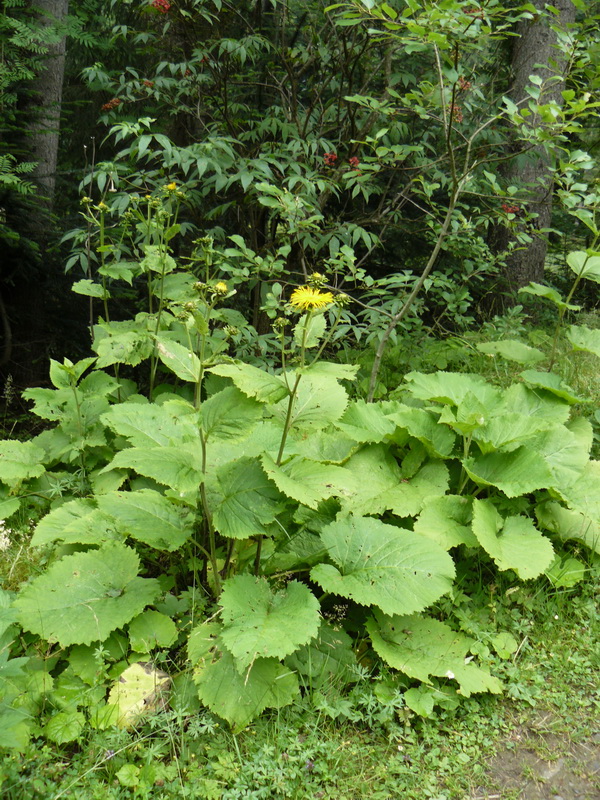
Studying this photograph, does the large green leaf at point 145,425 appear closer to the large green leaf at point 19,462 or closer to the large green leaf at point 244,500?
the large green leaf at point 244,500

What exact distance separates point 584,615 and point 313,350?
Answer: 2.42 metres

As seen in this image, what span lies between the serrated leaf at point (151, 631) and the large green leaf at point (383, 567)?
55 centimetres

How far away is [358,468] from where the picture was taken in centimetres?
268

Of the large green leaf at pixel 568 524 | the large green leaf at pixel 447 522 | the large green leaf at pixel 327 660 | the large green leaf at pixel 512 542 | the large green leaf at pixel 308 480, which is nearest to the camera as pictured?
the large green leaf at pixel 308 480

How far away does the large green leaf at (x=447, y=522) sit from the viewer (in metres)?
2.33

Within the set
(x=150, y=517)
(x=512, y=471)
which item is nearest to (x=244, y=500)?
(x=150, y=517)

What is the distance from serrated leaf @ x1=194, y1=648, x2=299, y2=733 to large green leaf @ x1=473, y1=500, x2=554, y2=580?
885 mm

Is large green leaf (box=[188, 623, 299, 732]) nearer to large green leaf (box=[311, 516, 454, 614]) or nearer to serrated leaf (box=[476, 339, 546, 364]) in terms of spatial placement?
large green leaf (box=[311, 516, 454, 614])

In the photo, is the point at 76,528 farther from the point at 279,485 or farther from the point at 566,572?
the point at 566,572

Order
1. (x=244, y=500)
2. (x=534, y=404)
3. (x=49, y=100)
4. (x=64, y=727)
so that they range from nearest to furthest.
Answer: (x=64, y=727), (x=244, y=500), (x=534, y=404), (x=49, y=100)

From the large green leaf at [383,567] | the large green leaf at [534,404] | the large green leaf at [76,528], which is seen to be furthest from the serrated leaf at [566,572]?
the large green leaf at [76,528]

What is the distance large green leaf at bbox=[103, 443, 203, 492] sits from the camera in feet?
5.93

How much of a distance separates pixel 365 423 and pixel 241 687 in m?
1.30

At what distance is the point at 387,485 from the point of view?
261cm
